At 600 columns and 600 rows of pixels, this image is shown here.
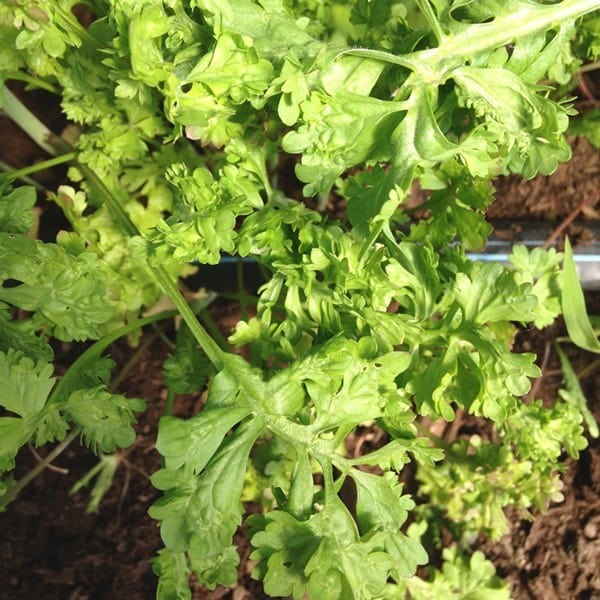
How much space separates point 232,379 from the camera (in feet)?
3.32

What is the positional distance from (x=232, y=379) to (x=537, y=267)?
0.63 metres

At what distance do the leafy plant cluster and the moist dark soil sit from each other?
384 millimetres

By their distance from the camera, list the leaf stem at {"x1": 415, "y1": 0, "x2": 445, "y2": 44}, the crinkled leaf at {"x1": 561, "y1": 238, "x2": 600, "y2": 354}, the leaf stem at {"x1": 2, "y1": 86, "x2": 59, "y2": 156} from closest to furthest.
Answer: the leaf stem at {"x1": 415, "y1": 0, "x2": 445, "y2": 44}, the crinkled leaf at {"x1": 561, "y1": 238, "x2": 600, "y2": 354}, the leaf stem at {"x1": 2, "y1": 86, "x2": 59, "y2": 156}

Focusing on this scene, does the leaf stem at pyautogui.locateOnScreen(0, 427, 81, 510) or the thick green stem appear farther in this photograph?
the leaf stem at pyautogui.locateOnScreen(0, 427, 81, 510)

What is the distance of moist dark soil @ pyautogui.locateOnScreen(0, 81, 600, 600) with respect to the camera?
4.81 ft

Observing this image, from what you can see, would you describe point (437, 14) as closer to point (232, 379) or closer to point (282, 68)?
point (282, 68)

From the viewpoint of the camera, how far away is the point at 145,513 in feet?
4.99

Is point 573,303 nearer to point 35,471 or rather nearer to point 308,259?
point 308,259

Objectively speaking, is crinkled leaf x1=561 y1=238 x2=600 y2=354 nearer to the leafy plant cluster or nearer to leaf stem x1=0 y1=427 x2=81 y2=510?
the leafy plant cluster

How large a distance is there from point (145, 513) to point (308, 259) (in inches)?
31.3

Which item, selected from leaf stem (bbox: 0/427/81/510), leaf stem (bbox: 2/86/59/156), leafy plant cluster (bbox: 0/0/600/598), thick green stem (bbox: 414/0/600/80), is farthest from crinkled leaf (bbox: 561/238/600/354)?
leaf stem (bbox: 2/86/59/156)

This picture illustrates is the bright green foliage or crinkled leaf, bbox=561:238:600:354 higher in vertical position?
crinkled leaf, bbox=561:238:600:354

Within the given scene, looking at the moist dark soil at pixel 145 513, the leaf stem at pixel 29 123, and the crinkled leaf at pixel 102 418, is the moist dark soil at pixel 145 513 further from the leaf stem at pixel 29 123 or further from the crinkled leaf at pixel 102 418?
the crinkled leaf at pixel 102 418

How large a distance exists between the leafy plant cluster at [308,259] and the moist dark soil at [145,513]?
384 mm
